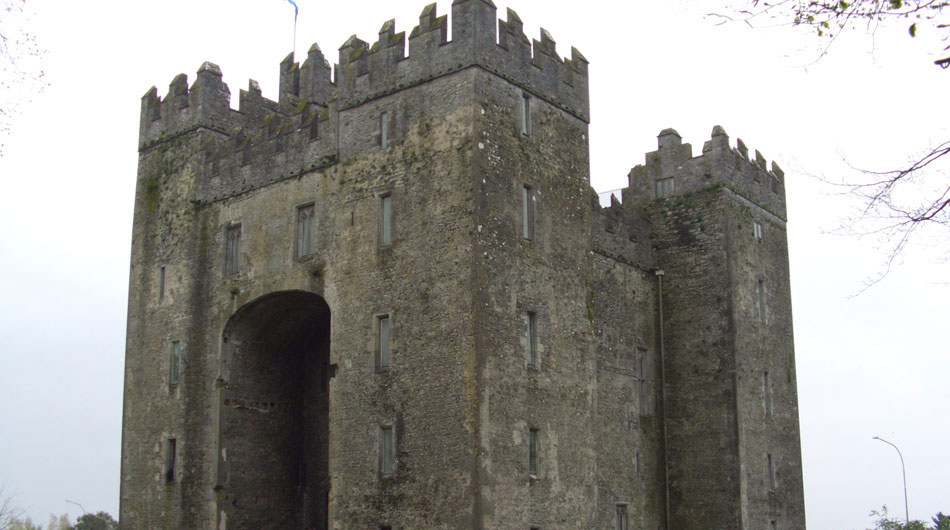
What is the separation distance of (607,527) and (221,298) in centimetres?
1165

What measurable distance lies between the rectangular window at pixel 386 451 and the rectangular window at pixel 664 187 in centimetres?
1307

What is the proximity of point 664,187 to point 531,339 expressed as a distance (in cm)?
1055

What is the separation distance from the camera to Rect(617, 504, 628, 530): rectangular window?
29.1 metres

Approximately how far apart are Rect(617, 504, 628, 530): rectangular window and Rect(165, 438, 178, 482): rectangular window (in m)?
11.7

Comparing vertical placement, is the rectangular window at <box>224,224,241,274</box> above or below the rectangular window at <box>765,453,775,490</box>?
above

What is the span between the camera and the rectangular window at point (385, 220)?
24.9 m

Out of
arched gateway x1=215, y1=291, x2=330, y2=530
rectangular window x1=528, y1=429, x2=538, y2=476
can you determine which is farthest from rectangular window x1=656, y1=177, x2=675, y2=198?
rectangular window x1=528, y1=429, x2=538, y2=476

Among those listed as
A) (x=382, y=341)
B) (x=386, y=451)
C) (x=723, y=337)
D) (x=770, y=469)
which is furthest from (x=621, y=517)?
(x=382, y=341)

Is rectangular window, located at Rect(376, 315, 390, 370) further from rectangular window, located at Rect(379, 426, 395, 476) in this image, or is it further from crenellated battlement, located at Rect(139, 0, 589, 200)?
crenellated battlement, located at Rect(139, 0, 589, 200)

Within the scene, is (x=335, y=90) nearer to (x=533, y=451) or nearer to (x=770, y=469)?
(x=533, y=451)

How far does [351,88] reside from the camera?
86.7 feet

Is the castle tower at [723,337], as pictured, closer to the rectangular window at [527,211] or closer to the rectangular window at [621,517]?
the rectangular window at [621,517]

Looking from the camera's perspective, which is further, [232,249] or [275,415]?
[275,415]

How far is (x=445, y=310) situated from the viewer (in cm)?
2328
